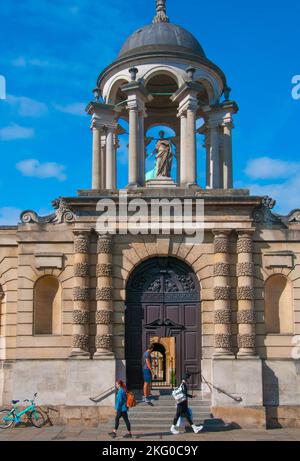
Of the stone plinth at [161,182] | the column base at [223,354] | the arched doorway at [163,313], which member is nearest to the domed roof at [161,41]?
the stone plinth at [161,182]

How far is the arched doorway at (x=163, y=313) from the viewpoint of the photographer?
2406 cm

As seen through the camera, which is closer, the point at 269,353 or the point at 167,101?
the point at 269,353

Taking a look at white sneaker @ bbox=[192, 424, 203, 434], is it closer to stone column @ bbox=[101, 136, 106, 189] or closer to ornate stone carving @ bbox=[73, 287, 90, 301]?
ornate stone carving @ bbox=[73, 287, 90, 301]

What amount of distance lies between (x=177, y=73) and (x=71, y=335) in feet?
36.4

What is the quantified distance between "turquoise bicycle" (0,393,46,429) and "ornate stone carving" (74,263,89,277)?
4.56 metres

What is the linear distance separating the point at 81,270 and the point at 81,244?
3.15ft

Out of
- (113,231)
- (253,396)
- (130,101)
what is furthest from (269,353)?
(130,101)

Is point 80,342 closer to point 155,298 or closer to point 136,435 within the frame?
point 155,298

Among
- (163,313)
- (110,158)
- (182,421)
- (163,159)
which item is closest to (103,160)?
(110,158)

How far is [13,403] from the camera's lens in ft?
75.6

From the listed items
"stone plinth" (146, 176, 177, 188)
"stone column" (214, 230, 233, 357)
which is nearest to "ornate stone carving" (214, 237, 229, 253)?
"stone column" (214, 230, 233, 357)

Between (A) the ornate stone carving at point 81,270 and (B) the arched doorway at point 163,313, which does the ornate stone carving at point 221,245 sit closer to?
(B) the arched doorway at point 163,313

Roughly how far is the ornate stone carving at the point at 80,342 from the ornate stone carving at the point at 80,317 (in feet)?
1.62

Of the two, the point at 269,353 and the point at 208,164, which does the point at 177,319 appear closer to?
the point at 269,353
